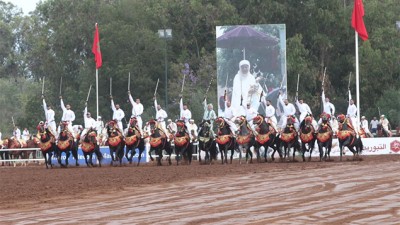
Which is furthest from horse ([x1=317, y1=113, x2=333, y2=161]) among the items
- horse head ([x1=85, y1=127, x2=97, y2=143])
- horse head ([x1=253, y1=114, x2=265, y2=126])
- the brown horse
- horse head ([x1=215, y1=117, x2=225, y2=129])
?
horse head ([x1=85, y1=127, x2=97, y2=143])

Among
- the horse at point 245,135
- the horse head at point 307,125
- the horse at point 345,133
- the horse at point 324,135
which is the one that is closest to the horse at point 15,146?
the horse at point 245,135

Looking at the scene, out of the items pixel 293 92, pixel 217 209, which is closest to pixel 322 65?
pixel 293 92

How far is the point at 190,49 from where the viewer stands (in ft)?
243

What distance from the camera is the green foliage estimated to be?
65.0 metres

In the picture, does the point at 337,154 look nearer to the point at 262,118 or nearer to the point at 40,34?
the point at 262,118

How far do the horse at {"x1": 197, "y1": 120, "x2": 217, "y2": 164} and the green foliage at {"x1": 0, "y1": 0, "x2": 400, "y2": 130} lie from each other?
70.8ft

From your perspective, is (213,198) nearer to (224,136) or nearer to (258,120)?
(258,120)

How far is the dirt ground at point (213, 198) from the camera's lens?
15789 millimetres

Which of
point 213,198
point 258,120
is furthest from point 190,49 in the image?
point 213,198

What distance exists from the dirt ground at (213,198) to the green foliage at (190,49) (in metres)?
33.2

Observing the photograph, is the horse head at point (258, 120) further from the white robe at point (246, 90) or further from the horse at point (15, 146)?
the horse at point (15, 146)

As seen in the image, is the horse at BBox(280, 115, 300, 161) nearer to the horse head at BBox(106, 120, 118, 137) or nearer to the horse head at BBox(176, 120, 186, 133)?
the horse head at BBox(176, 120, 186, 133)

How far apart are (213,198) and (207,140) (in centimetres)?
1778

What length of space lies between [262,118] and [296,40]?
29.1 metres
